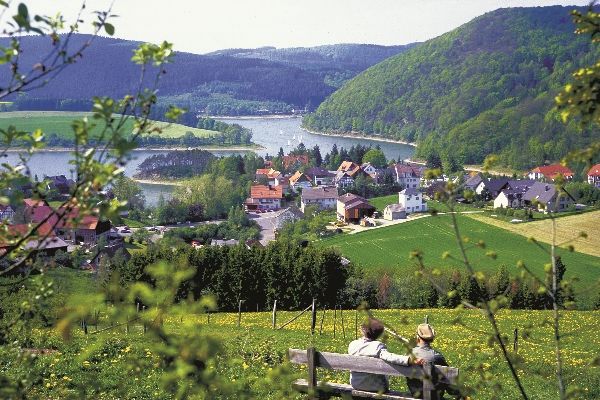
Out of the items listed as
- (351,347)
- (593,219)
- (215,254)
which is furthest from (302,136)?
(351,347)

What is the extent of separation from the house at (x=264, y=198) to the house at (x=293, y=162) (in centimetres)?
1552

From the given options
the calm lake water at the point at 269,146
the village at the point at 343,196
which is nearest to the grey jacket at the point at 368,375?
the village at the point at 343,196

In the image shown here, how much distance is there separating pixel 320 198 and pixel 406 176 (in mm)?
14702

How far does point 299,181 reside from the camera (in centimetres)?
8762

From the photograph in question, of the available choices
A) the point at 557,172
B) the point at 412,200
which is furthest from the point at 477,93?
the point at 557,172

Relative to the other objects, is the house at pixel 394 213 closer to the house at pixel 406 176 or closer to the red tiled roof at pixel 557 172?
the red tiled roof at pixel 557 172

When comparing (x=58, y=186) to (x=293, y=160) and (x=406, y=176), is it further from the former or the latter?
(x=293, y=160)

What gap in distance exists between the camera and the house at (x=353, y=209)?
63438mm

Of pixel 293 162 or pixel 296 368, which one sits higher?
pixel 296 368

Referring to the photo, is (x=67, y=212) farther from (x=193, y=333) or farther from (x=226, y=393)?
(x=226, y=393)

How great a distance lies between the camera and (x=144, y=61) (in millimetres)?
2430

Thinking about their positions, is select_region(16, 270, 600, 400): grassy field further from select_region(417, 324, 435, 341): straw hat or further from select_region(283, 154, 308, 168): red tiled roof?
select_region(283, 154, 308, 168): red tiled roof

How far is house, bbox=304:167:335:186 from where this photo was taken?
88875mm

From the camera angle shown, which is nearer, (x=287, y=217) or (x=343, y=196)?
(x=287, y=217)
